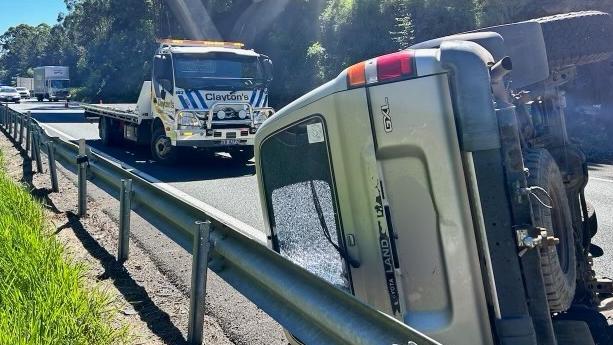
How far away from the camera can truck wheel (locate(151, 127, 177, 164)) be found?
12961 millimetres

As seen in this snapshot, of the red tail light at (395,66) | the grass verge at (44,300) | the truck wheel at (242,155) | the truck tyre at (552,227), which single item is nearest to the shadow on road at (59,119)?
the truck wheel at (242,155)

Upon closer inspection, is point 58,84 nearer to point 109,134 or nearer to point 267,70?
point 109,134

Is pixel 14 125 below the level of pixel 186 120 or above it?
above

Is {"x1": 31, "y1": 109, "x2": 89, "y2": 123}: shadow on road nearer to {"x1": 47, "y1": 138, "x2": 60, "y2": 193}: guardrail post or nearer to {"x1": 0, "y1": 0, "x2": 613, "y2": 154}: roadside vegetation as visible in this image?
{"x1": 0, "y1": 0, "x2": 613, "y2": 154}: roadside vegetation

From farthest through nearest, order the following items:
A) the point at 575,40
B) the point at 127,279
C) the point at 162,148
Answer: the point at 162,148 → the point at 127,279 → the point at 575,40

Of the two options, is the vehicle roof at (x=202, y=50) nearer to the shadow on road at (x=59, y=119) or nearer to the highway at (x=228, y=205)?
the highway at (x=228, y=205)

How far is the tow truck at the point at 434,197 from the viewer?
7.76ft

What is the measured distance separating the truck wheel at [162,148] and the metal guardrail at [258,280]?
7.08m

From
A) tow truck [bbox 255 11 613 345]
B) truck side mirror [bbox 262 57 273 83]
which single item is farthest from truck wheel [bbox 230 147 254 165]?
tow truck [bbox 255 11 613 345]

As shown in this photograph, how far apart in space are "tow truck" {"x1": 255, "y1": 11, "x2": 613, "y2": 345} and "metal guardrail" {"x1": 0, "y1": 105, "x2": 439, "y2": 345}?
0.20 meters

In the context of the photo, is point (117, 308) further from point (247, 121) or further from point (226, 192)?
point (247, 121)

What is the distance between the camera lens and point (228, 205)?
8523 mm

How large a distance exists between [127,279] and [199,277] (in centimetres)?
156

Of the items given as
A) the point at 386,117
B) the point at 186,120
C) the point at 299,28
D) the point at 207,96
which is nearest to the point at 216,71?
the point at 207,96
